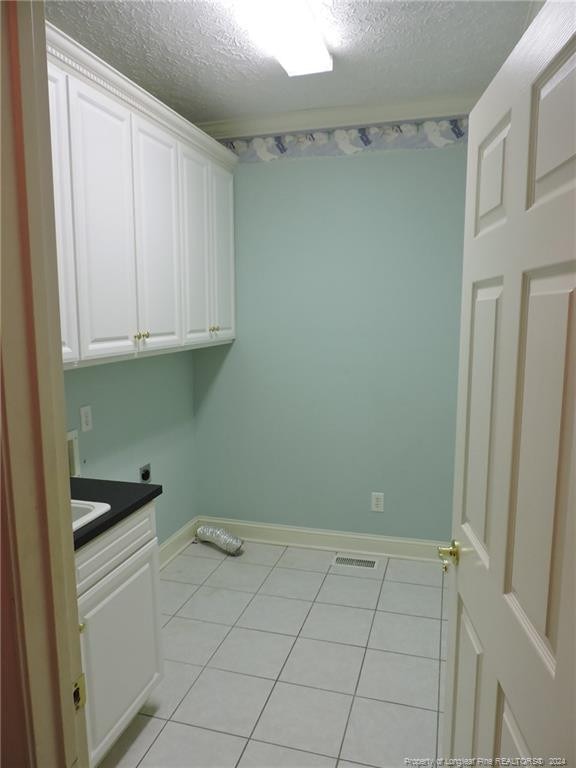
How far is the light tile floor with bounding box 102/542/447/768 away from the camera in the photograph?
179 centimetres

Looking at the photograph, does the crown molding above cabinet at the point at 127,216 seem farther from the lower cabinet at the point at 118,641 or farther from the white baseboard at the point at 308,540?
the white baseboard at the point at 308,540

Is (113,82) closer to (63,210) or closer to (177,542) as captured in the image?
(63,210)

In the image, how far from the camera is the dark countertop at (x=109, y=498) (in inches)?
60.6

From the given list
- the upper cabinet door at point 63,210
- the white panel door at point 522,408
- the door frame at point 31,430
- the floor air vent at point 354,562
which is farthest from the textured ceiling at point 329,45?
the floor air vent at point 354,562

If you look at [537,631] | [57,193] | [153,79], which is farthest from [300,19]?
[537,631]

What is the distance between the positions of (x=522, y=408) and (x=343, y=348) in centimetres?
228

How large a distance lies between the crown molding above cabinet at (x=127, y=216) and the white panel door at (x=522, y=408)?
4.38ft

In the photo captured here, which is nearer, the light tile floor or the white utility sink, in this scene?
the white utility sink

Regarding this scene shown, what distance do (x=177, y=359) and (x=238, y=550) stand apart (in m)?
1.28

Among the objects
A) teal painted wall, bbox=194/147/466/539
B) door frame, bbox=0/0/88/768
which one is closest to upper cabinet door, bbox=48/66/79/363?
door frame, bbox=0/0/88/768

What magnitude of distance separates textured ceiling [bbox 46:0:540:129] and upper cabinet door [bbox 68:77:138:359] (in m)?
0.34

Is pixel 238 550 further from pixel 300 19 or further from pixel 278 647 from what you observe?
pixel 300 19

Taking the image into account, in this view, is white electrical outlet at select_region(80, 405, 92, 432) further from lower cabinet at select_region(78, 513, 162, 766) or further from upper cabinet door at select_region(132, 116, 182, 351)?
lower cabinet at select_region(78, 513, 162, 766)

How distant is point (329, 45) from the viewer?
86.3 inches
